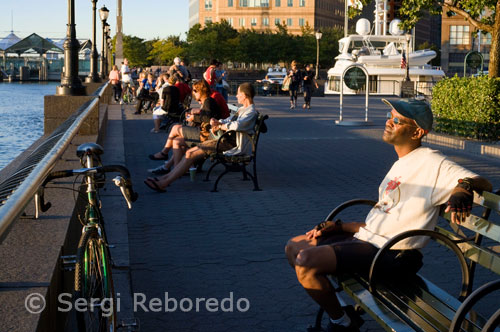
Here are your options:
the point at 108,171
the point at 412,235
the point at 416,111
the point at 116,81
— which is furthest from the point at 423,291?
the point at 116,81

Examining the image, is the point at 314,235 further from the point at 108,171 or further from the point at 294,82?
the point at 294,82

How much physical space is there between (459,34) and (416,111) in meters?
112

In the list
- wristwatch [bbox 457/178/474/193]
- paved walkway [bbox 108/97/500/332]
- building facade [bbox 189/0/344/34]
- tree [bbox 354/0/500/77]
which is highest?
building facade [bbox 189/0/344/34]

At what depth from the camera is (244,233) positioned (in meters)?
7.83

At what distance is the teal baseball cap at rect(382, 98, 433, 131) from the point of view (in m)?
4.61

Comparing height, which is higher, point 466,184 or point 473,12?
point 473,12

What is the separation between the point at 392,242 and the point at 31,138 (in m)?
19.6

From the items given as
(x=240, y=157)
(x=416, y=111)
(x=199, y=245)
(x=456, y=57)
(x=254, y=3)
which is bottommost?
(x=199, y=245)

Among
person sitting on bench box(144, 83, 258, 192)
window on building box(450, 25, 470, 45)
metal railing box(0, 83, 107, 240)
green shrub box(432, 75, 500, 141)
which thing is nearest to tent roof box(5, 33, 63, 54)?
window on building box(450, 25, 470, 45)

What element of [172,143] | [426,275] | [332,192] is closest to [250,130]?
[332,192]

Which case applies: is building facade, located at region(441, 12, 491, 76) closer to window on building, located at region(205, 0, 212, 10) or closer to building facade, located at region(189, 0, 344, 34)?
building facade, located at region(189, 0, 344, 34)

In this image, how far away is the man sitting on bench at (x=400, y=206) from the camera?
14.4 ft

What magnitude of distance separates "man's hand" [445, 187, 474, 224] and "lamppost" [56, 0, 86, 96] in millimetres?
10523

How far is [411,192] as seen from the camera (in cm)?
451
